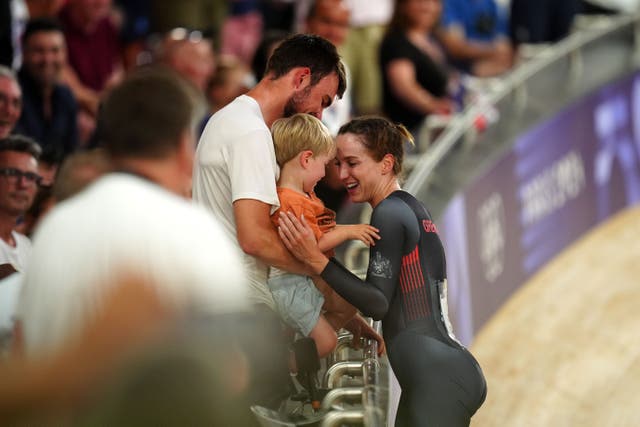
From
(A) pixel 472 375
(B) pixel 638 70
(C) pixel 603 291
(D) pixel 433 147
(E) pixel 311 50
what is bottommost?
(C) pixel 603 291

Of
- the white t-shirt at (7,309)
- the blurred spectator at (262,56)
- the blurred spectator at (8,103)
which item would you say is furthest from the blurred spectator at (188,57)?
the white t-shirt at (7,309)

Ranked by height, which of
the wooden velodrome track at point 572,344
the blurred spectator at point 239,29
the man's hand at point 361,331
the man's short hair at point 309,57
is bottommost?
the wooden velodrome track at point 572,344

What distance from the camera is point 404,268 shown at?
3.90 m

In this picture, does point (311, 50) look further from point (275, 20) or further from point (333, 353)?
point (275, 20)

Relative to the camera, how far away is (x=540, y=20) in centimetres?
1016

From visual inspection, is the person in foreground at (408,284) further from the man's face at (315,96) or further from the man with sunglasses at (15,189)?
the man with sunglasses at (15,189)

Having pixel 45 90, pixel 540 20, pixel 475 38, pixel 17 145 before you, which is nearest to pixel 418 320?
pixel 17 145

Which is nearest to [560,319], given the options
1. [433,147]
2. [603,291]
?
[603,291]

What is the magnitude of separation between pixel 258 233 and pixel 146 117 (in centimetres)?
90

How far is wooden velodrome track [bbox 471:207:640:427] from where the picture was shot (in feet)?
22.9

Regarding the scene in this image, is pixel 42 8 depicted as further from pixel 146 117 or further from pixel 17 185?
pixel 146 117

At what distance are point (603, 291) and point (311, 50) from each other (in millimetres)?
5591

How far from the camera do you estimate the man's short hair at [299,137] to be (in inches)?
151

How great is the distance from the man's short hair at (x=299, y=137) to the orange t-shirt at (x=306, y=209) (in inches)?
4.8
